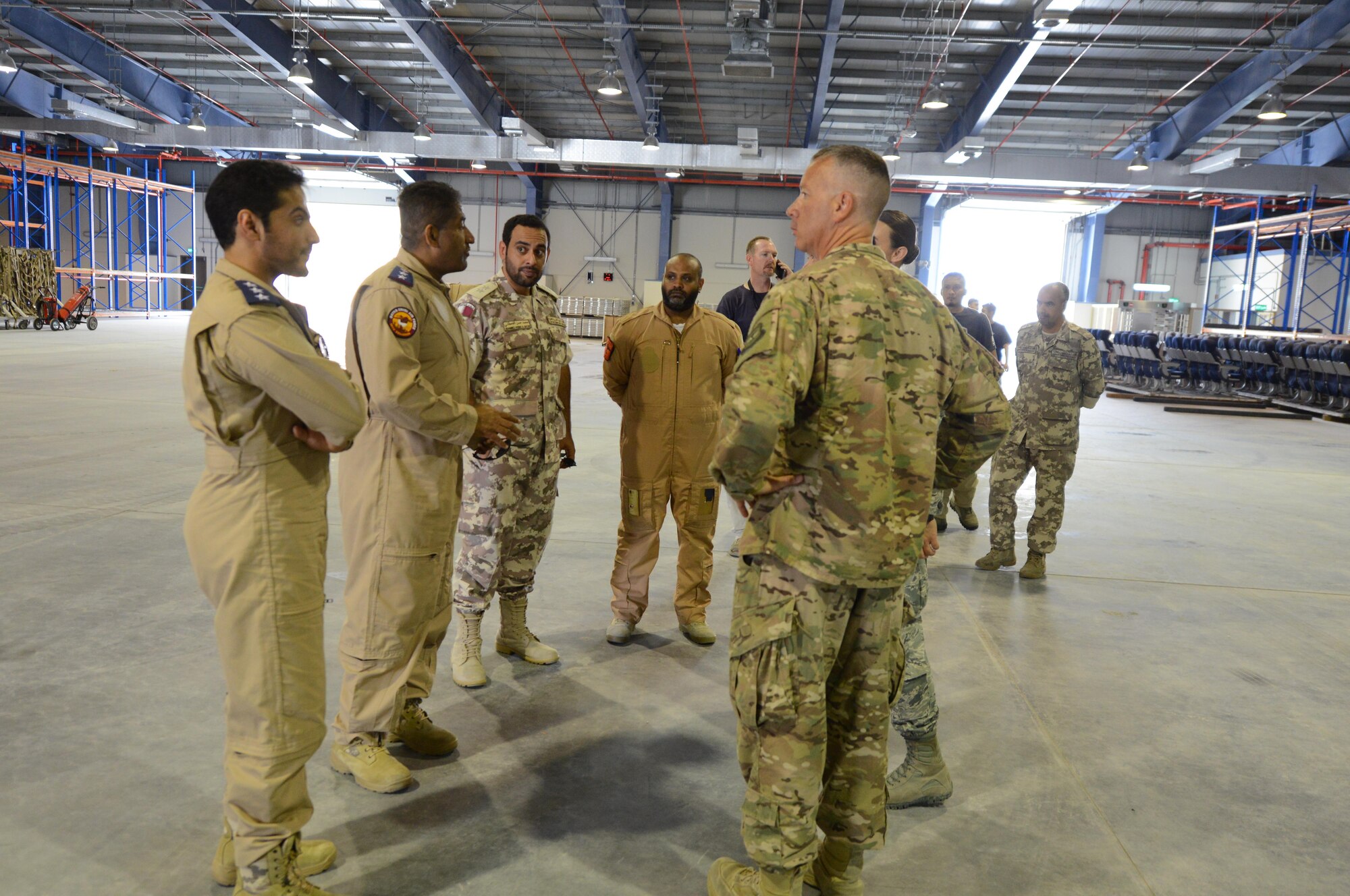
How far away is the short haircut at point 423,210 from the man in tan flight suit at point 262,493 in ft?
2.35

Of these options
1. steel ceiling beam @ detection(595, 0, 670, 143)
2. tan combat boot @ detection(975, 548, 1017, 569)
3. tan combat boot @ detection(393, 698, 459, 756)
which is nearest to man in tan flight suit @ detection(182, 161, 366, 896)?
tan combat boot @ detection(393, 698, 459, 756)

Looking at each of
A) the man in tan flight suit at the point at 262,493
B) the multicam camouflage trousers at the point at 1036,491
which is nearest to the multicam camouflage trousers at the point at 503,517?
the man in tan flight suit at the point at 262,493

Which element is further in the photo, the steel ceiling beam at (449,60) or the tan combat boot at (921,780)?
the steel ceiling beam at (449,60)

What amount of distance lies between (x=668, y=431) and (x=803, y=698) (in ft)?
7.36

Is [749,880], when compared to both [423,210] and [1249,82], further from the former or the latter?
[1249,82]

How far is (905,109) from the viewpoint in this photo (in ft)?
68.1

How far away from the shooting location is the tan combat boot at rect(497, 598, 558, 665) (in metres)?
3.87

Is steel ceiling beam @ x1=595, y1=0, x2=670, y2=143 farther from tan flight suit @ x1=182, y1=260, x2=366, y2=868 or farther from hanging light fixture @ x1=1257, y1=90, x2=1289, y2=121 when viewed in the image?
tan flight suit @ x1=182, y1=260, x2=366, y2=868

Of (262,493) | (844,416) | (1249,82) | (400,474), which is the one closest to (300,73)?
(400,474)

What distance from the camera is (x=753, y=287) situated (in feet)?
17.3

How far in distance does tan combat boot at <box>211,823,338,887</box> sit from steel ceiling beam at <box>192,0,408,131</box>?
17.0m

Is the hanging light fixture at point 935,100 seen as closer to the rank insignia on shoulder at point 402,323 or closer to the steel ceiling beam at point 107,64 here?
the rank insignia on shoulder at point 402,323

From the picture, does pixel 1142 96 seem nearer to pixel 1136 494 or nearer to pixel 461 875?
pixel 1136 494

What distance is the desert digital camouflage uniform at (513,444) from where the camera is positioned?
3572 mm
